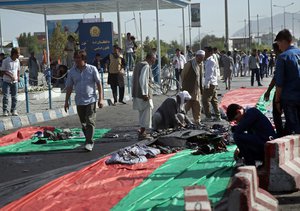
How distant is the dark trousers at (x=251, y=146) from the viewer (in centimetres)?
686

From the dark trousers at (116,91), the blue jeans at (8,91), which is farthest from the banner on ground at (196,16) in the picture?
the blue jeans at (8,91)

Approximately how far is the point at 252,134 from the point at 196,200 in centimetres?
301

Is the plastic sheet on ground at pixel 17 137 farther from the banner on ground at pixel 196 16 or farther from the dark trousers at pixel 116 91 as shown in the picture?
the banner on ground at pixel 196 16

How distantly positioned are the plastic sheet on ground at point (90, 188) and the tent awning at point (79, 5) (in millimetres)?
16222

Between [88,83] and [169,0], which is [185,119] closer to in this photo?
[88,83]

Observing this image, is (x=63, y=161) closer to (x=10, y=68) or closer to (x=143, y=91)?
(x=143, y=91)

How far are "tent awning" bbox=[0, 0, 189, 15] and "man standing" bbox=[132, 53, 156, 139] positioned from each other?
42.3 feet

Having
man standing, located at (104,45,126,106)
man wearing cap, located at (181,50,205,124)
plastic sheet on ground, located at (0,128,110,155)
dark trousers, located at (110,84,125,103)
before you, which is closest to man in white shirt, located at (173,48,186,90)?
dark trousers, located at (110,84,125,103)

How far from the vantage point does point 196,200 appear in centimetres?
412

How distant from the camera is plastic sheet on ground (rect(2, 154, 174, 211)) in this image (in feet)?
20.1

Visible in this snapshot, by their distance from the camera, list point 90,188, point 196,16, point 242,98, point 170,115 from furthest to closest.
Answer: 1. point 196,16
2. point 242,98
3. point 170,115
4. point 90,188

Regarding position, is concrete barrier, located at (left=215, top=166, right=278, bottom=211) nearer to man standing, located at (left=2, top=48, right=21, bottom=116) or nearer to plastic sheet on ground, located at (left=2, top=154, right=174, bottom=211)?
plastic sheet on ground, located at (left=2, top=154, right=174, bottom=211)

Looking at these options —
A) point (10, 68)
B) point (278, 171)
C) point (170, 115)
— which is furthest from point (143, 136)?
point (10, 68)

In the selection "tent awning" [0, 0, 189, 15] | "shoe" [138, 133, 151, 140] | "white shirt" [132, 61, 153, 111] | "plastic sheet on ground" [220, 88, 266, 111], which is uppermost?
"tent awning" [0, 0, 189, 15]
